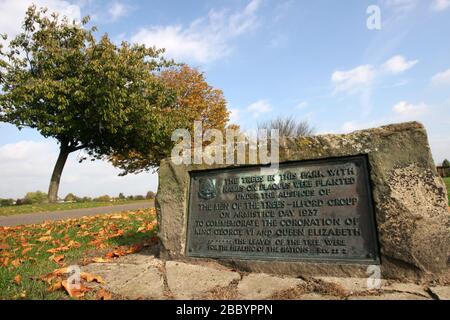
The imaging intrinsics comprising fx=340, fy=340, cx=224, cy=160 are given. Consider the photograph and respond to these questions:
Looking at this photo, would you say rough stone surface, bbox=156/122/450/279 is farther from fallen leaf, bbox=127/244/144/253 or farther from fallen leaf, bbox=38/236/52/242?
fallen leaf, bbox=38/236/52/242

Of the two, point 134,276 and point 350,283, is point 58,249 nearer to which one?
point 134,276

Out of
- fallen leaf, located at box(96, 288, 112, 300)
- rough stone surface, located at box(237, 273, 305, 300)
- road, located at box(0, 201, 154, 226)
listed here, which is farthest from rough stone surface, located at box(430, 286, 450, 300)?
road, located at box(0, 201, 154, 226)

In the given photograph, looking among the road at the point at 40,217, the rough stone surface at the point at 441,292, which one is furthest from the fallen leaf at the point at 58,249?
the road at the point at 40,217

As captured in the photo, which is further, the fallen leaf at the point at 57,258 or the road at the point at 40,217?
the road at the point at 40,217

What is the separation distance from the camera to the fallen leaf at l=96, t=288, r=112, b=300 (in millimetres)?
3141

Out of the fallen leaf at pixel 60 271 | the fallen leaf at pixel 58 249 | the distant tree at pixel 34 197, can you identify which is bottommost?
the fallen leaf at pixel 60 271

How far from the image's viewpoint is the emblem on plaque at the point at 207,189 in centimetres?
420

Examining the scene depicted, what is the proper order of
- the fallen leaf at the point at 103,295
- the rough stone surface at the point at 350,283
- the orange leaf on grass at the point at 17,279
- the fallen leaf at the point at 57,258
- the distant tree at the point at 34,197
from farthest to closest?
the distant tree at the point at 34,197 → the fallen leaf at the point at 57,258 → the orange leaf on grass at the point at 17,279 → the fallen leaf at the point at 103,295 → the rough stone surface at the point at 350,283

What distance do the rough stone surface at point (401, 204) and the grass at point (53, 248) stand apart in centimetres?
236

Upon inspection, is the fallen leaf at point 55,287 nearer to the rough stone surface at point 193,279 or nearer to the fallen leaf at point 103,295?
the fallen leaf at point 103,295

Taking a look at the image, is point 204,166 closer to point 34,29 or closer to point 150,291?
point 150,291

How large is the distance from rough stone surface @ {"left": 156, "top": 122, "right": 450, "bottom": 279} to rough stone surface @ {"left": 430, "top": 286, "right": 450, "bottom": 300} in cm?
16

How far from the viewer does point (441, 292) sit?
284 centimetres

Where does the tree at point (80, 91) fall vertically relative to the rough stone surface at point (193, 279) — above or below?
above
